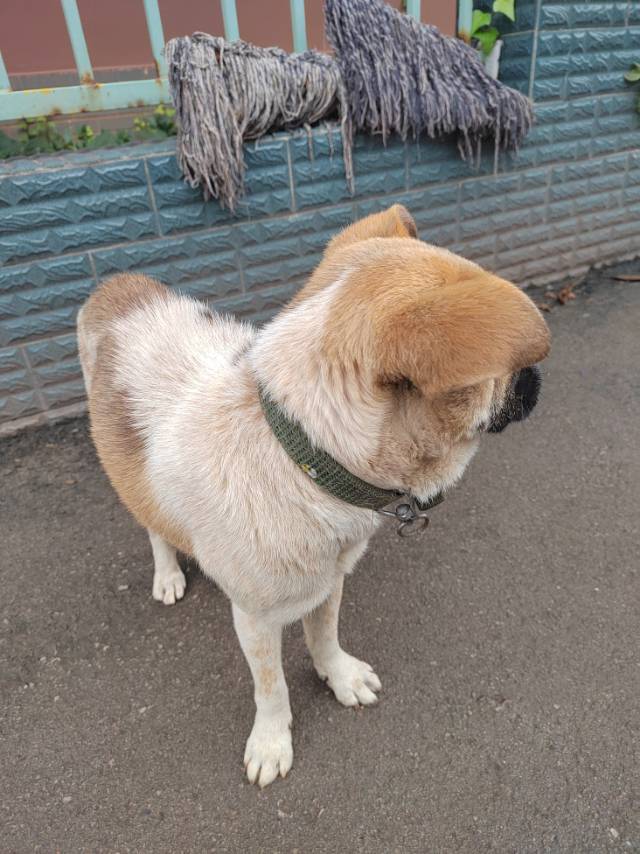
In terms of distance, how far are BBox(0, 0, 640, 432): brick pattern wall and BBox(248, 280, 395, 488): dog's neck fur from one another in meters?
2.67

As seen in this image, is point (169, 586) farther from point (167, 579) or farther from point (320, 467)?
point (320, 467)

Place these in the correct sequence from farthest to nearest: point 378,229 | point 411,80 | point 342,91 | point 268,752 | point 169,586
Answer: point 411,80 < point 342,91 < point 169,586 < point 268,752 < point 378,229

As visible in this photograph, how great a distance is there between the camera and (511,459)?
3.49 m

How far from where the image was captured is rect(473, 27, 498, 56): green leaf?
4.68m

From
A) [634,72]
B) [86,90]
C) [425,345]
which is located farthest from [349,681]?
[634,72]

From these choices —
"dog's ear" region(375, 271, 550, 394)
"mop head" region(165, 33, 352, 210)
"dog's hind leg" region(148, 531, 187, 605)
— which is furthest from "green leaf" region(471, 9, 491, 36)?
"dog's hind leg" region(148, 531, 187, 605)

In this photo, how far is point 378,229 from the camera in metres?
1.71

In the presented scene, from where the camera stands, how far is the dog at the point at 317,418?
121 cm

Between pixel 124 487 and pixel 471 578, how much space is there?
163 cm

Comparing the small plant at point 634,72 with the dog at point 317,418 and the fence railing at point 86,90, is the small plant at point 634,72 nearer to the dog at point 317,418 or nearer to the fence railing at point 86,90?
the fence railing at point 86,90

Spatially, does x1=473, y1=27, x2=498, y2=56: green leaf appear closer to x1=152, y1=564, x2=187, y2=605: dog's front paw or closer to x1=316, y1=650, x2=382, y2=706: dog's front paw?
x1=152, y1=564, x2=187, y2=605: dog's front paw

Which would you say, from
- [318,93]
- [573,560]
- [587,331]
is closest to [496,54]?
[318,93]

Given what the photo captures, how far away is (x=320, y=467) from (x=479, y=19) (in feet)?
15.7

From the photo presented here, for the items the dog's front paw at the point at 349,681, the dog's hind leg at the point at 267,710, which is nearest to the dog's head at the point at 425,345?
the dog's hind leg at the point at 267,710
